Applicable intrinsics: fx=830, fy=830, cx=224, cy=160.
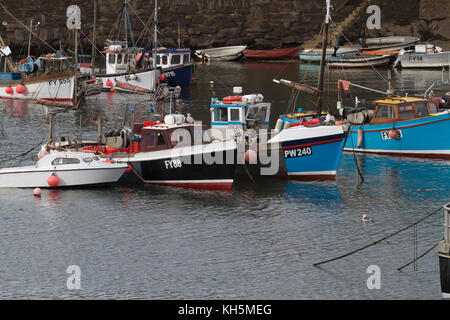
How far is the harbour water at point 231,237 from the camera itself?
958 inches

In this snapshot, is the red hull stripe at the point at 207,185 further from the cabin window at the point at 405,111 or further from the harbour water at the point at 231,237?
the cabin window at the point at 405,111

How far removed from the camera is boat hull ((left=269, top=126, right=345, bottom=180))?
34719 millimetres

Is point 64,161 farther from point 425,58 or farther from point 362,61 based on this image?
point 425,58

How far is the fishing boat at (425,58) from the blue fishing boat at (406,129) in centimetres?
4697

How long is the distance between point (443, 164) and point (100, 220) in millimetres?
17413

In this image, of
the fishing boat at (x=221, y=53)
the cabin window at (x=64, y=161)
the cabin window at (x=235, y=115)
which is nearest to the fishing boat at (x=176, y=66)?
the fishing boat at (x=221, y=53)

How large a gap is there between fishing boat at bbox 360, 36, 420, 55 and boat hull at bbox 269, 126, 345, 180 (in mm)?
59639

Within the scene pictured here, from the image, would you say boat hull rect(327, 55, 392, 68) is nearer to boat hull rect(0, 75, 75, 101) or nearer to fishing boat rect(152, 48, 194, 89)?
fishing boat rect(152, 48, 194, 89)

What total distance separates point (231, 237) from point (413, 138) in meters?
14.9

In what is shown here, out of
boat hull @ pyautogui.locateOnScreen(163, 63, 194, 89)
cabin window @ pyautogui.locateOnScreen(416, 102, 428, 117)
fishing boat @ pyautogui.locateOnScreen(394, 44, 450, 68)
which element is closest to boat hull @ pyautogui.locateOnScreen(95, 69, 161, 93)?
boat hull @ pyautogui.locateOnScreen(163, 63, 194, 89)

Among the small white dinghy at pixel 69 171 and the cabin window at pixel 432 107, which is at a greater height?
the cabin window at pixel 432 107

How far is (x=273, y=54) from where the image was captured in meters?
98.8

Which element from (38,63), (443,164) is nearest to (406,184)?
(443,164)

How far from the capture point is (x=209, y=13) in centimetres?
10469
